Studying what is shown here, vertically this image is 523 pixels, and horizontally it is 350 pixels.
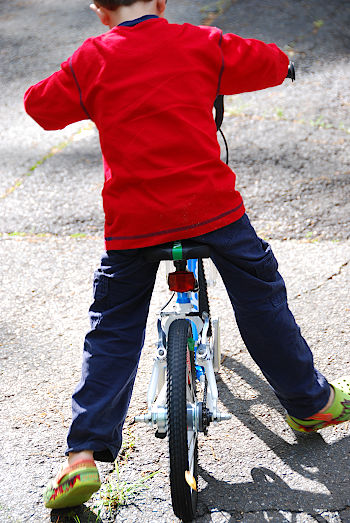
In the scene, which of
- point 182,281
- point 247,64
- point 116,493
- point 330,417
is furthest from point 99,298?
point 330,417

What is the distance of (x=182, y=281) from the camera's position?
2.16 m

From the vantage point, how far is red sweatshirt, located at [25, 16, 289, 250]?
1976 mm

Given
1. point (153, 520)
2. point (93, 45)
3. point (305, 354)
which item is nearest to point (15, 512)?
point (153, 520)

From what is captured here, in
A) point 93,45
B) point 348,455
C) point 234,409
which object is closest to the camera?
point 93,45

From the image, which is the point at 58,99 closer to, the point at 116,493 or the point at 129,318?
the point at 129,318

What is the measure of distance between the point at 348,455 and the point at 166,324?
2.86 ft

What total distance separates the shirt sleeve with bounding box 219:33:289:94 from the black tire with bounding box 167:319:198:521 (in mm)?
796

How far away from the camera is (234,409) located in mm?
2811

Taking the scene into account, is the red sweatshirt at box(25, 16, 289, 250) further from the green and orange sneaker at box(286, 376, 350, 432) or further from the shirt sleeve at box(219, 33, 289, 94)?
the green and orange sneaker at box(286, 376, 350, 432)

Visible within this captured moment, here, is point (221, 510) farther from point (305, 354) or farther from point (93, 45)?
point (93, 45)

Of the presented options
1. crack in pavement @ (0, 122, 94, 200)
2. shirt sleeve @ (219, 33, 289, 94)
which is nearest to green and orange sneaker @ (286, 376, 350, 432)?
shirt sleeve @ (219, 33, 289, 94)

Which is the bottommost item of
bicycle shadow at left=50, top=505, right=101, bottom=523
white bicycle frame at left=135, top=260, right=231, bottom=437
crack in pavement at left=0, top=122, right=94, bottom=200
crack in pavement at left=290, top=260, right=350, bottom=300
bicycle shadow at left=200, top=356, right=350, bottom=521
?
crack in pavement at left=0, top=122, right=94, bottom=200

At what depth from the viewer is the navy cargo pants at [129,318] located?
2.15 m

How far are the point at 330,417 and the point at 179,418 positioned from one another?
0.76 metres
